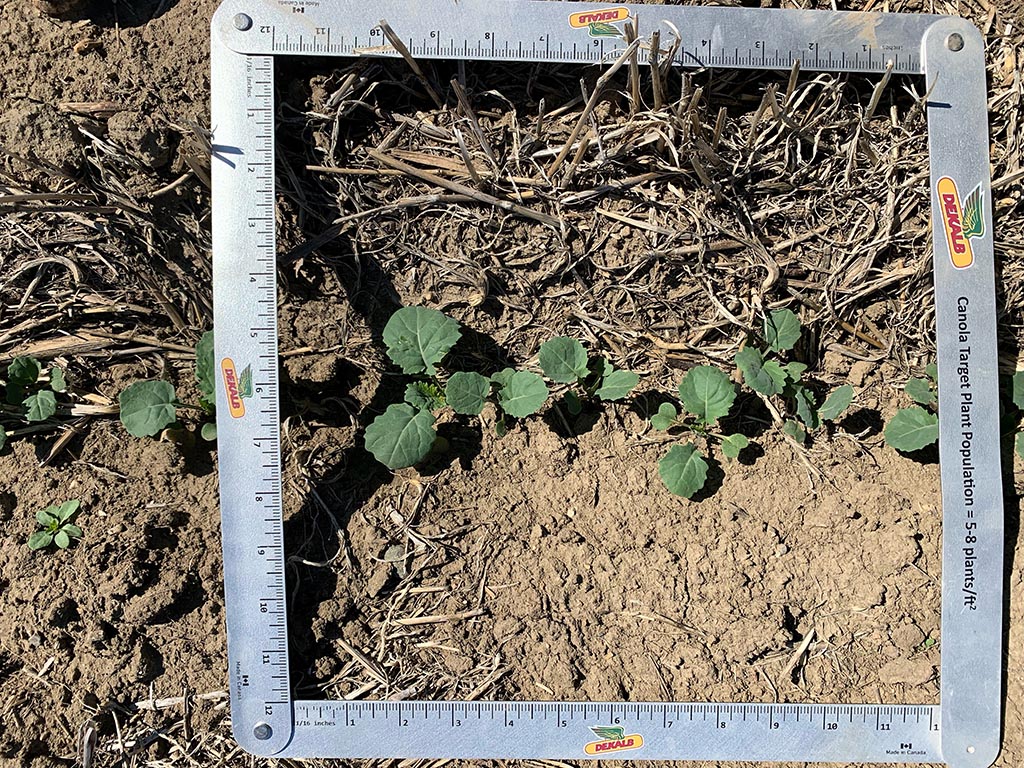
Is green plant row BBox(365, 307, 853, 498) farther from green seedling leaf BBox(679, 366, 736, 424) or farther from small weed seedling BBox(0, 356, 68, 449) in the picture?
small weed seedling BBox(0, 356, 68, 449)

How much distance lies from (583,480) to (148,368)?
142 cm

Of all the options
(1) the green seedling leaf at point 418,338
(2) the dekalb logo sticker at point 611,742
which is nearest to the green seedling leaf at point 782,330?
(1) the green seedling leaf at point 418,338

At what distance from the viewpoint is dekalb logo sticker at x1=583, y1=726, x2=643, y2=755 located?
2291 mm

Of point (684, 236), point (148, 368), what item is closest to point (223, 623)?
point (148, 368)

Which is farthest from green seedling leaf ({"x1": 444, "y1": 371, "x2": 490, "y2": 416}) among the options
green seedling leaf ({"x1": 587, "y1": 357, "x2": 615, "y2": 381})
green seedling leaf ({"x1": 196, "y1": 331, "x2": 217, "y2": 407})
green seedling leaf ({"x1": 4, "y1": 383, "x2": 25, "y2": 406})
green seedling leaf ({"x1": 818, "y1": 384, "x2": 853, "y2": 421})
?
green seedling leaf ({"x1": 4, "y1": 383, "x2": 25, "y2": 406})

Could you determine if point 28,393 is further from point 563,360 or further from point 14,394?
point 563,360

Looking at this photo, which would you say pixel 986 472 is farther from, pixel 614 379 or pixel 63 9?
pixel 63 9

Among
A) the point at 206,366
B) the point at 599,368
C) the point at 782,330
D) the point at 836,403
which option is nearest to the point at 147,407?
the point at 206,366

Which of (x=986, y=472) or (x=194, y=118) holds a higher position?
(x=194, y=118)

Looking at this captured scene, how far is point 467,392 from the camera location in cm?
223

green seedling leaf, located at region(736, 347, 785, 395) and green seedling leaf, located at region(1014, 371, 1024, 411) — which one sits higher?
green seedling leaf, located at region(736, 347, 785, 395)

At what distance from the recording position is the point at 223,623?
232 centimetres

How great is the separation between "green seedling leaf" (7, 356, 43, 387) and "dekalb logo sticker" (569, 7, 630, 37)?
6.36ft

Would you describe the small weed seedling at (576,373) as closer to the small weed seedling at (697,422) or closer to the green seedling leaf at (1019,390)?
the small weed seedling at (697,422)
